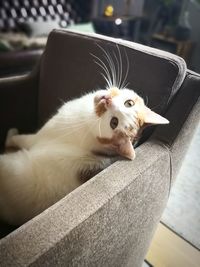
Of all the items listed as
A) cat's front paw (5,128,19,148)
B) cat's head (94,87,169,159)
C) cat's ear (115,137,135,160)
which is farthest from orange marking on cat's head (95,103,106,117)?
cat's front paw (5,128,19,148)

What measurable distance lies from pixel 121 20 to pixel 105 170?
10.9ft

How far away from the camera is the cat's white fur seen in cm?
86

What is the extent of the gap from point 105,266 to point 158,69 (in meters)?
0.65

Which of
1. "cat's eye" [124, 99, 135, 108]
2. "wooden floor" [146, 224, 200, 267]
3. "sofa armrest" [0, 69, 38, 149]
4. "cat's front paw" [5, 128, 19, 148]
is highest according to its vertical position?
"cat's eye" [124, 99, 135, 108]

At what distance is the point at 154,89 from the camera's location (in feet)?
3.22

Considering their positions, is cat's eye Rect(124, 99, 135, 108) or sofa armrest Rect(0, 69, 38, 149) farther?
sofa armrest Rect(0, 69, 38, 149)

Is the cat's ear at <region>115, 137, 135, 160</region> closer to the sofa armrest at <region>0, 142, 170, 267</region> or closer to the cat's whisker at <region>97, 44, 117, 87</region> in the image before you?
the sofa armrest at <region>0, 142, 170, 267</region>

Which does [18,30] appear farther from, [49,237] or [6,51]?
[49,237]

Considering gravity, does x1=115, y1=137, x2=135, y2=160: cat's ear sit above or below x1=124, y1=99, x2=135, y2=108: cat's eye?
below

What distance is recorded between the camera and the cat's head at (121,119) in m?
0.86

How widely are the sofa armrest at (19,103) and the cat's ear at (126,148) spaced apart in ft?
2.40

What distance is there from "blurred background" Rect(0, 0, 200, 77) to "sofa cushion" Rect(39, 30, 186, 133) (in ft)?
5.69

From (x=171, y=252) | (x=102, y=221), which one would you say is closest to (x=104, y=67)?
(x=102, y=221)

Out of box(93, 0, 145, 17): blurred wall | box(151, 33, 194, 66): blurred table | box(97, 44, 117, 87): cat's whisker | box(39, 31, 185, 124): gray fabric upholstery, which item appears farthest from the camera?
box(93, 0, 145, 17): blurred wall
